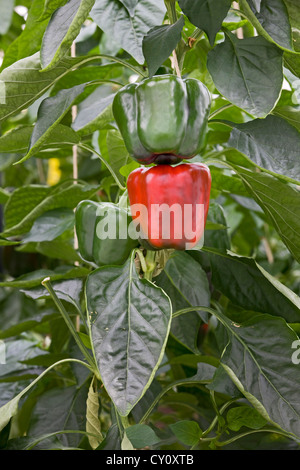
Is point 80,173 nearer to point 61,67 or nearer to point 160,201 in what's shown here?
point 61,67

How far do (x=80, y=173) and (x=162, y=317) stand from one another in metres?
0.89

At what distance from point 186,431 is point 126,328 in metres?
0.20

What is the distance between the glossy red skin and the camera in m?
0.65

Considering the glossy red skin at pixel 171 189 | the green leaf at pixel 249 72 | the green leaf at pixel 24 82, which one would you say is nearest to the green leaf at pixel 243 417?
the glossy red skin at pixel 171 189

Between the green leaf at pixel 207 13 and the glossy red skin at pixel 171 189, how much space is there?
0.16 m

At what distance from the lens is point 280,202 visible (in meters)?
0.77

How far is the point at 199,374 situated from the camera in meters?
0.84

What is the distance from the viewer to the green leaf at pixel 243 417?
75 centimetres

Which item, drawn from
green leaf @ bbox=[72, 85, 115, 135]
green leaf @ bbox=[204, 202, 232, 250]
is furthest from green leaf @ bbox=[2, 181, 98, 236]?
green leaf @ bbox=[204, 202, 232, 250]

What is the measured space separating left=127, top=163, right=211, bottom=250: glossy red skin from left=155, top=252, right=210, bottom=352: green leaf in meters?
0.21

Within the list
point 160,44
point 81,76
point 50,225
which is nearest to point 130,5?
point 160,44

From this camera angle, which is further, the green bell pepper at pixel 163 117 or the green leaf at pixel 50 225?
the green leaf at pixel 50 225

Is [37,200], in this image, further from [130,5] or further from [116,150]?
[130,5]

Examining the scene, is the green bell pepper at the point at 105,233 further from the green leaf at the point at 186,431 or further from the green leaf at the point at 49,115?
the green leaf at the point at 186,431
